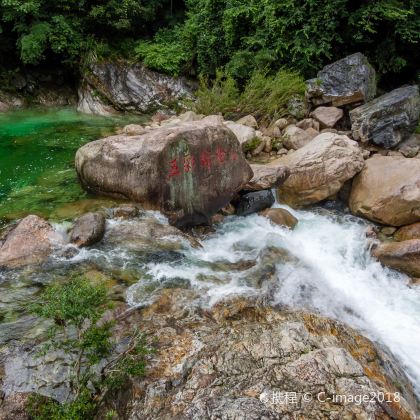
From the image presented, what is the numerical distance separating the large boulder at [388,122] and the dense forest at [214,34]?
2.90 meters

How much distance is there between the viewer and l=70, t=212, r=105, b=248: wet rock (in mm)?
A: 5488

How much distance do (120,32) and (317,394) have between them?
15.8m

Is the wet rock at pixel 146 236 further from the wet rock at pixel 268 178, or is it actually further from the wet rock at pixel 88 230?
the wet rock at pixel 268 178

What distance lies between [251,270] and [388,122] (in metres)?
5.46

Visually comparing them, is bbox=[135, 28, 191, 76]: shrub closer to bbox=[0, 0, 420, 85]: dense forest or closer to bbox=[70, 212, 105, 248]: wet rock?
bbox=[0, 0, 420, 85]: dense forest

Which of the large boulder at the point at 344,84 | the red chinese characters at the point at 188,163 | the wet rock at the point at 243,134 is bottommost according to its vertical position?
the wet rock at the point at 243,134

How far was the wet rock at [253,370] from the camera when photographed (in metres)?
2.71

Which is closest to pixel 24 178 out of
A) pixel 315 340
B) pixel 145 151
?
pixel 145 151

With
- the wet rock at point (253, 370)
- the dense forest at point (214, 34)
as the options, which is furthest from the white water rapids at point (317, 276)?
the dense forest at point (214, 34)

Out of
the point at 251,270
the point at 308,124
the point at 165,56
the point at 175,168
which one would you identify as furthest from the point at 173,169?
the point at 165,56

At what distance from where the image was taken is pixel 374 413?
2.66m

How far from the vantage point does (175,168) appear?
236 inches

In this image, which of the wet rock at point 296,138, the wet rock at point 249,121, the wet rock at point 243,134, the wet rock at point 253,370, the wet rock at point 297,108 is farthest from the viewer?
the wet rock at point 297,108

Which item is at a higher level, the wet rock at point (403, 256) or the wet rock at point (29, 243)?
the wet rock at point (29, 243)
